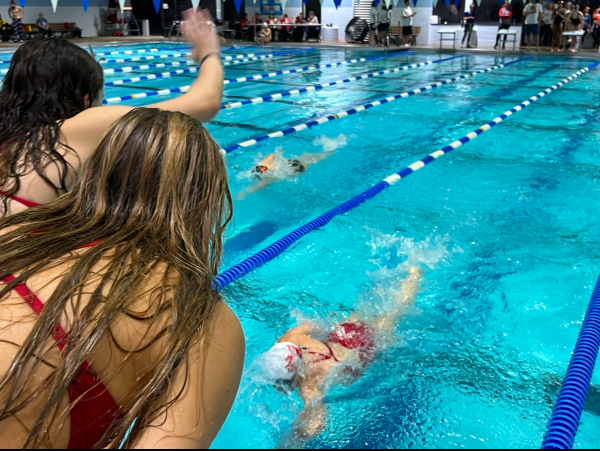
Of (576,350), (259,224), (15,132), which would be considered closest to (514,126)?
(259,224)

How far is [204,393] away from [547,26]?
59.6 ft

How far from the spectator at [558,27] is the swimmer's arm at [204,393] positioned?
57.3 feet

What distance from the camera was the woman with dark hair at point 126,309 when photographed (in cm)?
86

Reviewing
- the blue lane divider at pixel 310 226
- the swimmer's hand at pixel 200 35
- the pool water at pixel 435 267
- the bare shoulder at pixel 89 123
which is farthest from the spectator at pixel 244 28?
the bare shoulder at pixel 89 123

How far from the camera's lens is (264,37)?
19.5 meters

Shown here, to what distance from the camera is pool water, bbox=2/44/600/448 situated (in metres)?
2.18

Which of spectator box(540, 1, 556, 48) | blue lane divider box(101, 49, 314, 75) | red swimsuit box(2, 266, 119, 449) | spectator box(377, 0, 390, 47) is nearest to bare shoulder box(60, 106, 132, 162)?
red swimsuit box(2, 266, 119, 449)

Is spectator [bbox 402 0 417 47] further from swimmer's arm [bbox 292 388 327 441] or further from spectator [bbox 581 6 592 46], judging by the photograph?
swimmer's arm [bbox 292 388 327 441]

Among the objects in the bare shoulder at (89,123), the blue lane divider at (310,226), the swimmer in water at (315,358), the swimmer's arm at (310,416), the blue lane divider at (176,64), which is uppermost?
the blue lane divider at (176,64)

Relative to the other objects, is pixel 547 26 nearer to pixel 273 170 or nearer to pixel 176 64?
pixel 176 64

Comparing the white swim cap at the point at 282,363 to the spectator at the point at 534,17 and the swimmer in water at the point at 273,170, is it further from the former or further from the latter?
the spectator at the point at 534,17

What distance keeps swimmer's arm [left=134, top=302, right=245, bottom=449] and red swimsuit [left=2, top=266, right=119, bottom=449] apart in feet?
0.36

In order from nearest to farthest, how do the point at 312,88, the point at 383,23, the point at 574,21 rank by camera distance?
the point at 312,88
the point at 574,21
the point at 383,23

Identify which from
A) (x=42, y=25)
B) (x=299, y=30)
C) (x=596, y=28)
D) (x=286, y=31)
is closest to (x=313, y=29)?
(x=299, y=30)
